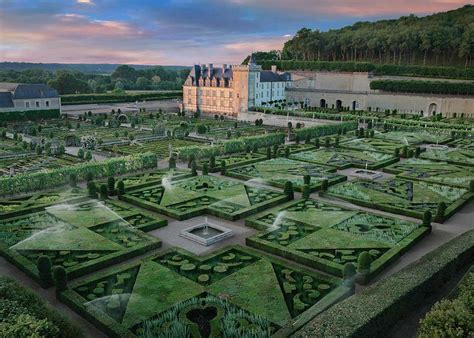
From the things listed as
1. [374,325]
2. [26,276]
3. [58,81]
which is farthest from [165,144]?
[58,81]

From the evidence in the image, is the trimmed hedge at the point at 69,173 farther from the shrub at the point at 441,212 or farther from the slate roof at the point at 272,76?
the slate roof at the point at 272,76

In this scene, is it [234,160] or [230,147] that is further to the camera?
[230,147]

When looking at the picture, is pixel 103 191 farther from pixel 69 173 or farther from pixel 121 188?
pixel 69 173

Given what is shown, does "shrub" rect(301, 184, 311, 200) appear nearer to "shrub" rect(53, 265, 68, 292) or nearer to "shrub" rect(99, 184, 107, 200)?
"shrub" rect(99, 184, 107, 200)

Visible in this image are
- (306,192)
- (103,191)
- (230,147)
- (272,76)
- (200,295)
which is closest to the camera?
(200,295)

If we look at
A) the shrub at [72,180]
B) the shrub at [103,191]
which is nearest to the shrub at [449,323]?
the shrub at [103,191]

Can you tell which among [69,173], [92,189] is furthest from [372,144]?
[69,173]
